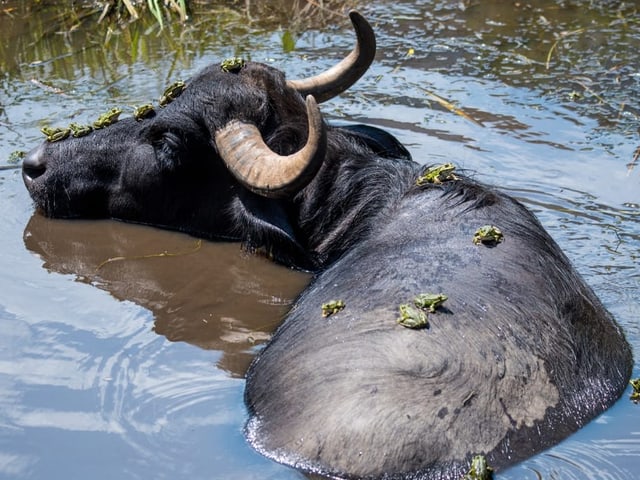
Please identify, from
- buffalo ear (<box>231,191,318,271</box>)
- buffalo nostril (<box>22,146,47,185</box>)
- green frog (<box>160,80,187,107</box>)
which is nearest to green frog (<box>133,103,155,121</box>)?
green frog (<box>160,80,187,107</box>)

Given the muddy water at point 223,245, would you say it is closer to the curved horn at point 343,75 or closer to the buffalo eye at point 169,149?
the buffalo eye at point 169,149

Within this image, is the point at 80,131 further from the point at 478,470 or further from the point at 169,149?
the point at 478,470

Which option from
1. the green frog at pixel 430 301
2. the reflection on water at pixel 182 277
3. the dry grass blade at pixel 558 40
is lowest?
the reflection on water at pixel 182 277

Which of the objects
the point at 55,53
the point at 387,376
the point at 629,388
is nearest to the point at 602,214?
the point at 629,388

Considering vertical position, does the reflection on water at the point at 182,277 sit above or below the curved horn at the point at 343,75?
below

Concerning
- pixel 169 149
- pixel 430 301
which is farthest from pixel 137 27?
pixel 430 301

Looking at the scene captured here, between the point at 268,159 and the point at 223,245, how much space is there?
102 cm

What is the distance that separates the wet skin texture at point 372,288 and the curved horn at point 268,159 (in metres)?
0.15

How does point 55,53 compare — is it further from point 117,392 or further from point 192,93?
point 117,392

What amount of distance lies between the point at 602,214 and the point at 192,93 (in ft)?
9.33

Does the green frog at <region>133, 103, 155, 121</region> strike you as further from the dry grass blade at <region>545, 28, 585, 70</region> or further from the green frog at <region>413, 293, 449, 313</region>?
the dry grass blade at <region>545, 28, 585, 70</region>

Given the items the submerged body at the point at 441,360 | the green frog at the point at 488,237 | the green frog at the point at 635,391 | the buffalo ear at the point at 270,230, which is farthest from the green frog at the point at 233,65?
the green frog at the point at 635,391

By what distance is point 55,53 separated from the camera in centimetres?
1099

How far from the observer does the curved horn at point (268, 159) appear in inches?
232
